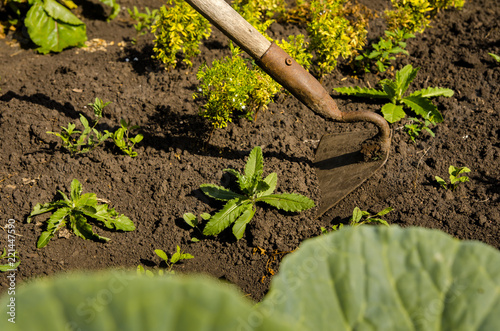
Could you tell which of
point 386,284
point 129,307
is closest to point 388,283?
point 386,284

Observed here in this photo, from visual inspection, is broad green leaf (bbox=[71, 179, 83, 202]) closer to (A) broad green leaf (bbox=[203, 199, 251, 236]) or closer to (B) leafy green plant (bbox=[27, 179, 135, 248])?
(B) leafy green plant (bbox=[27, 179, 135, 248])

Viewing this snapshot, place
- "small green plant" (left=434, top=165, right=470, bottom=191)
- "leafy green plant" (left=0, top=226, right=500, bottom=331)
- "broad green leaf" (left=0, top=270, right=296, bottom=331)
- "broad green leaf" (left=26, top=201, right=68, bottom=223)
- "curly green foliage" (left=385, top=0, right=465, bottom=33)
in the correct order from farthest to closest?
"curly green foliage" (left=385, top=0, right=465, bottom=33) → "small green plant" (left=434, top=165, right=470, bottom=191) → "broad green leaf" (left=26, top=201, right=68, bottom=223) → "leafy green plant" (left=0, top=226, right=500, bottom=331) → "broad green leaf" (left=0, top=270, right=296, bottom=331)

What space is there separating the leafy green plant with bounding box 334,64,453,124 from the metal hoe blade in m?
0.35

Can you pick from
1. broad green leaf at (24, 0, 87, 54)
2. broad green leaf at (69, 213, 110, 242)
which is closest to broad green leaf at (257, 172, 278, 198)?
broad green leaf at (69, 213, 110, 242)

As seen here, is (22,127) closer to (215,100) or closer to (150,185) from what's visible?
(150,185)

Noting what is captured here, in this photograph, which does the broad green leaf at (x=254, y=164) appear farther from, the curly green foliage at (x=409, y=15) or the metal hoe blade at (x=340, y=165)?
the curly green foliage at (x=409, y=15)

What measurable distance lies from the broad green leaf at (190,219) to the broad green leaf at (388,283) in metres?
1.76

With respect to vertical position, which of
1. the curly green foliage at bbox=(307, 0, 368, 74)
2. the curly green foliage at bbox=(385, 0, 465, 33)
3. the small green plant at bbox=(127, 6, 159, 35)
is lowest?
the small green plant at bbox=(127, 6, 159, 35)

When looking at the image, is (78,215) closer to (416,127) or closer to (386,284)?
(386,284)

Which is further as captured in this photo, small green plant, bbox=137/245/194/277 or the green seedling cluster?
→ the green seedling cluster

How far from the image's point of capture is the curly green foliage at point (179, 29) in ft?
11.7

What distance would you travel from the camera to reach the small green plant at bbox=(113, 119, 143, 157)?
322 centimetres

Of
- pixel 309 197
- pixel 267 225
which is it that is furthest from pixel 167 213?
pixel 309 197

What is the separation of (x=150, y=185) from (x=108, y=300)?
232 cm
